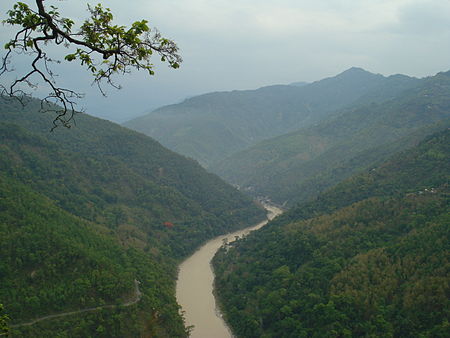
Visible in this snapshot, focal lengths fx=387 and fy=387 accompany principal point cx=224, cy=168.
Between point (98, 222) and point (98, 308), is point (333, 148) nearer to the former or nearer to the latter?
point (98, 222)

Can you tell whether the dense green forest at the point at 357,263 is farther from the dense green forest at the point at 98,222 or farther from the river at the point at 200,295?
the dense green forest at the point at 98,222

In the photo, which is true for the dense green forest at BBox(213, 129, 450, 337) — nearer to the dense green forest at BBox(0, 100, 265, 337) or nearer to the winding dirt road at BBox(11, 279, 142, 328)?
the dense green forest at BBox(0, 100, 265, 337)

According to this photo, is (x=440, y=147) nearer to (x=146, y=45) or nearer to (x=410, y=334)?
(x=410, y=334)

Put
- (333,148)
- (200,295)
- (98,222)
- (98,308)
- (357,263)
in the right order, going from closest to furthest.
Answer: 1. (98,308)
2. (357,263)
3. (200,295)
4. (98,222)
5. (333,148)

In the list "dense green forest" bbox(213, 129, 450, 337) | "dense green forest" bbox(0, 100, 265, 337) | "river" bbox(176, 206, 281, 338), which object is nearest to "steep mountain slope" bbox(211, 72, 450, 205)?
"dense green forest" bbox(0, 100, 265, 337)

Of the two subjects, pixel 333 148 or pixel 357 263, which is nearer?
pixel 357 263

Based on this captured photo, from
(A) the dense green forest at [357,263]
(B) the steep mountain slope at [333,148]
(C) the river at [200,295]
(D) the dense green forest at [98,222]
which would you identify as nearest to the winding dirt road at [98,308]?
(D) the dense green forest at [98,222]

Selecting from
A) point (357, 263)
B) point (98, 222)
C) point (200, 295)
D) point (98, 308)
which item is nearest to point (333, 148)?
point (200, 295)
